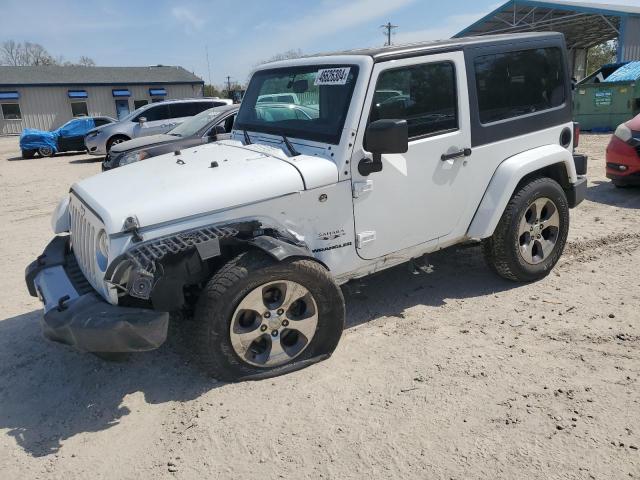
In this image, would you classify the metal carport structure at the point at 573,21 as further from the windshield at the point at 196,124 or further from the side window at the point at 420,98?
the side window at the point at 420,98

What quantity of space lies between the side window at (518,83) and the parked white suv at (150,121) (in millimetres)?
11703

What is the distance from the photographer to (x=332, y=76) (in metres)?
3.70

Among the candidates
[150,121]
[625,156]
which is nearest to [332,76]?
[625,156]

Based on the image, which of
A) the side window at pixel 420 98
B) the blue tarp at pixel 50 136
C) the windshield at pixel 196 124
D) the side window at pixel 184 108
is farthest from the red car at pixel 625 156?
the blue tarp at pixel 50 136

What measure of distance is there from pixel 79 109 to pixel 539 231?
131 feet

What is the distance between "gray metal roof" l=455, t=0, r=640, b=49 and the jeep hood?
68.8 feet

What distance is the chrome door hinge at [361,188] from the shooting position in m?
3.54

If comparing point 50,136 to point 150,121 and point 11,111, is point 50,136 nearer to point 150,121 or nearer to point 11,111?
point 150,121

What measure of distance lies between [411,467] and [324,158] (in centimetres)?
196

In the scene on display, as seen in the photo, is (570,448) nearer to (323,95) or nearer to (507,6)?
(323,95)

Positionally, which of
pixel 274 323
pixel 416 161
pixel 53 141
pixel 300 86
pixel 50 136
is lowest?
pixel 274 323

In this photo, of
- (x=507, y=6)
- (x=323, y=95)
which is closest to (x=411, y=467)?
(x=323, y=95)

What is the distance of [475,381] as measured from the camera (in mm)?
3268

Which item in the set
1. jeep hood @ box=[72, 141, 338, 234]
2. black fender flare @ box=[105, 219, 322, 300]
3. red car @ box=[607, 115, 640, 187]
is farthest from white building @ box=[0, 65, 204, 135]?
black fender flare @ box=[105, 219, 322, 300]
